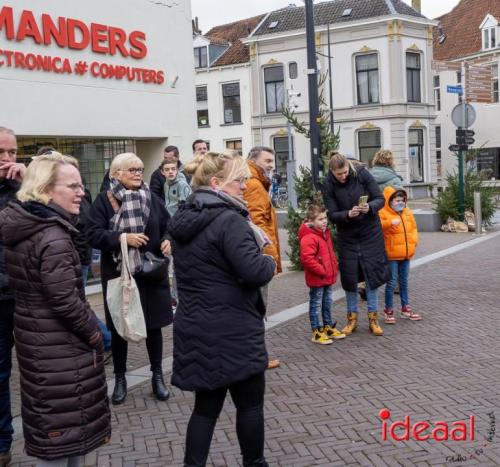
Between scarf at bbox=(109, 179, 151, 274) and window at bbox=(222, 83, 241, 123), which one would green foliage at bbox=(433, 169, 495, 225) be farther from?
window at bbox=(222, 83, 241, 123)

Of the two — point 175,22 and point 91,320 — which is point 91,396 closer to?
point 91,320

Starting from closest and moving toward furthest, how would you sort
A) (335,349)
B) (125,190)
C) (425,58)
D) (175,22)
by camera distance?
(125,190) → (335,349) → (175,22) → (425,58)

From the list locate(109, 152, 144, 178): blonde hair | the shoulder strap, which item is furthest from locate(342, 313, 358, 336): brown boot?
locate(109, 152, 144, 178): blonde hair

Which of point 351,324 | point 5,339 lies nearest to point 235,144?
point 351,324

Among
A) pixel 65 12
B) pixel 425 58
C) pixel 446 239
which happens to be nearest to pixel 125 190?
pixel 65 12

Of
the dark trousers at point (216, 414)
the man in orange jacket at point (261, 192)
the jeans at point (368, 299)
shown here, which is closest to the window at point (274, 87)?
the jeans at point (368, 299)

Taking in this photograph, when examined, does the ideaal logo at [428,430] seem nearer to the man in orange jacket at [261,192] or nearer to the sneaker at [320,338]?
the man in orange jacket at [261,192]

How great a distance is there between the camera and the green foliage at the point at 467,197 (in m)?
15.9

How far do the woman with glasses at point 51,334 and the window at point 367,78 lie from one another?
96.6 feet

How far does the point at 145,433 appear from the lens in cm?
434

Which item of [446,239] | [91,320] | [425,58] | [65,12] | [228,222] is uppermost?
[425,58]

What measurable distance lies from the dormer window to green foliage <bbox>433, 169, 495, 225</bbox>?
22.7 m

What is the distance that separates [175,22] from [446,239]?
7657mm

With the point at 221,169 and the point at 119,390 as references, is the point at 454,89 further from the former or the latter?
the point at 221,169
